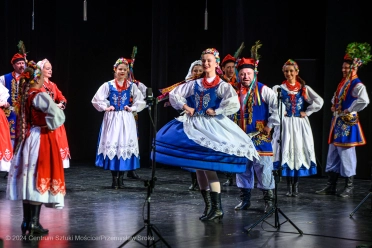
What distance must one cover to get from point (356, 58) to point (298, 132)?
102cm

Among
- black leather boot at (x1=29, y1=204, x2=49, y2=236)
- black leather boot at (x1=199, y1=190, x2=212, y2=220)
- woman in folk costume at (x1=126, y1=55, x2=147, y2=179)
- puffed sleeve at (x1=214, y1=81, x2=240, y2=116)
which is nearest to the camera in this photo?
black leather boot at (x1=29, y1=204, x2=49, y2=236)

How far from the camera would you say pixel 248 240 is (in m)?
5.23

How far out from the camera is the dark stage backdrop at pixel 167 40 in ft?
31.8

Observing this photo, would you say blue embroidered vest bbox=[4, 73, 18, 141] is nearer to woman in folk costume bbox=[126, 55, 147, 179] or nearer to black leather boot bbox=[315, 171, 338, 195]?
woman in folk costume bbox=[126, 55, 147, 179]

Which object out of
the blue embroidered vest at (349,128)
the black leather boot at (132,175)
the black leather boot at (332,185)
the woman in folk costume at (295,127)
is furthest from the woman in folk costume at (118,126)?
the blue embroidered vest at (349,128)

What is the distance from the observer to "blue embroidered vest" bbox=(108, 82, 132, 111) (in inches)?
331

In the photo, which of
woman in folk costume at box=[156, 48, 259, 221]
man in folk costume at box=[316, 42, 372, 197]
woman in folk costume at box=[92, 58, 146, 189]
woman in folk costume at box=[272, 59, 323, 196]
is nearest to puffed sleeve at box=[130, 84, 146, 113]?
woman in folk costume at box=[92, 58, 146, 189]

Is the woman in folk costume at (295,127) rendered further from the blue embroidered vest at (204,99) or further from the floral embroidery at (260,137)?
the blue embroidered vest at (204,99)

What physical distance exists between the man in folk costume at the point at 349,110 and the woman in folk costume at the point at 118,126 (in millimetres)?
2345

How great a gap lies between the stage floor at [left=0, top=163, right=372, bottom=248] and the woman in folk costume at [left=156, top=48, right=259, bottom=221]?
426mm

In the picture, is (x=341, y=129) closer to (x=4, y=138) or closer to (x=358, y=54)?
(x=358, y=54)

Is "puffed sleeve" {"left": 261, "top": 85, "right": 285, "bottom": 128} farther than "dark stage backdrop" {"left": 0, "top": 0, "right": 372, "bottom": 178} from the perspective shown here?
No

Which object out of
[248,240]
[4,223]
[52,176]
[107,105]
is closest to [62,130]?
[107,105]

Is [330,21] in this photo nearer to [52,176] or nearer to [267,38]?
[267,38]
